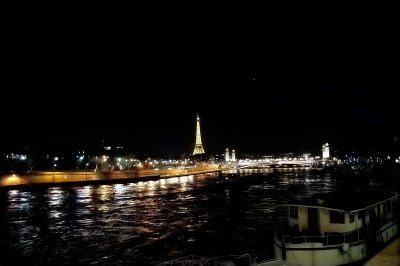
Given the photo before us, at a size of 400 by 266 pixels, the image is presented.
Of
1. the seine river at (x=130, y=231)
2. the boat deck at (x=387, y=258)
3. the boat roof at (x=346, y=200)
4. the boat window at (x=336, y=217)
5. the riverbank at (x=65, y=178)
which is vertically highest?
the boat roof at (x=346, y=200)

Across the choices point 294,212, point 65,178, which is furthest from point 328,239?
point 65,178

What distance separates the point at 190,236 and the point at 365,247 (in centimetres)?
1465

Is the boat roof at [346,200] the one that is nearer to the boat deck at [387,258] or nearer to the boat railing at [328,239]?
the boat railing at [328,239]

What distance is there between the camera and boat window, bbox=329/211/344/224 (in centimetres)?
1852

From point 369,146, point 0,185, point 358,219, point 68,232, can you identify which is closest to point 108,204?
point 68,232

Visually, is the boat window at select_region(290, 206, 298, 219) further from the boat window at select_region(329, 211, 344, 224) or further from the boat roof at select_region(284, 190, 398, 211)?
the boat window at select_region(329, 211, 344, 224)

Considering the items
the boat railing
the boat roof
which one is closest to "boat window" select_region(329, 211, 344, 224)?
the boat roof

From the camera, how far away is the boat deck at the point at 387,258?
14.2 meters

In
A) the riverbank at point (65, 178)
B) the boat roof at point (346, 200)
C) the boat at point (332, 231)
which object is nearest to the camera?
the boat at point (332, 231)

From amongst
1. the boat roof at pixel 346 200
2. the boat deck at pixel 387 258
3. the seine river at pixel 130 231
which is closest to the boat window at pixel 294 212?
the boat roof at pixel 346 200

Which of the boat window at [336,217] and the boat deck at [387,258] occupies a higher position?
the boat window at [336,217]

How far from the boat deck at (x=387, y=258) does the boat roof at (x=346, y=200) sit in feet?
9.58

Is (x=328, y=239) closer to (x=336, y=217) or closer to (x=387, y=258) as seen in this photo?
(x=336, y=217)

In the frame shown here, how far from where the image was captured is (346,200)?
20328 millimetres
